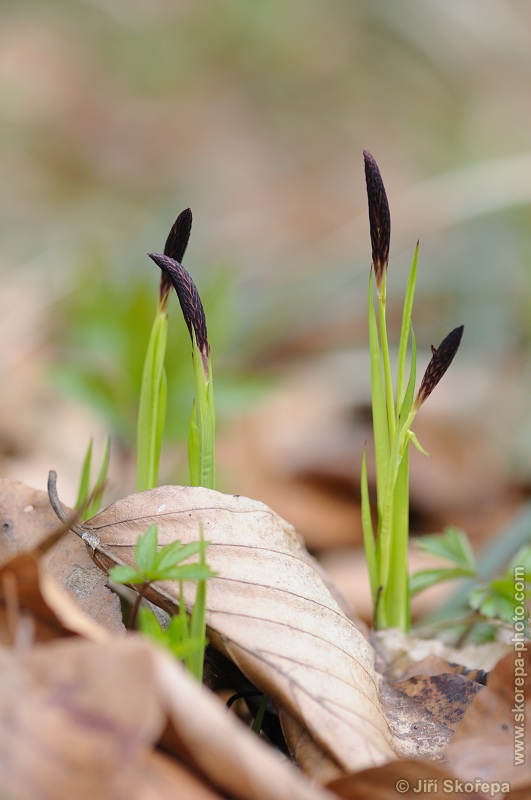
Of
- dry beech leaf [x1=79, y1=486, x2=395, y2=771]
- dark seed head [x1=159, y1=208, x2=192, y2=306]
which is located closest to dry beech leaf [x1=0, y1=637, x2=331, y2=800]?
dry beech leaf [x1=79, y1=486, x2=395, y2=771]

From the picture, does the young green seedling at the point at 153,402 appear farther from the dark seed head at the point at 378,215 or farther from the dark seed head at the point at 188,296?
the dark seed head at the point at 378,215

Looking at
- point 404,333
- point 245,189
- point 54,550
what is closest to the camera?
point 54,550

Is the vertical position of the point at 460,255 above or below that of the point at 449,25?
below

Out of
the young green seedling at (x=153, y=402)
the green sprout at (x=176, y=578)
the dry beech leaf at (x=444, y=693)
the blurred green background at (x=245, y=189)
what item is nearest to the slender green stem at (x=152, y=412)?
the young green seedling at (x=153, y=402)

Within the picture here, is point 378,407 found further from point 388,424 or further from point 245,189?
point 245,189

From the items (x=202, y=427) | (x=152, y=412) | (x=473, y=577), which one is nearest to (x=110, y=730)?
(x=202, y=427)

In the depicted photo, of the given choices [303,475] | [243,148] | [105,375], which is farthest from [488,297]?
[243,148]

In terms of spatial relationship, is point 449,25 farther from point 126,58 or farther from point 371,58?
point 126,58
